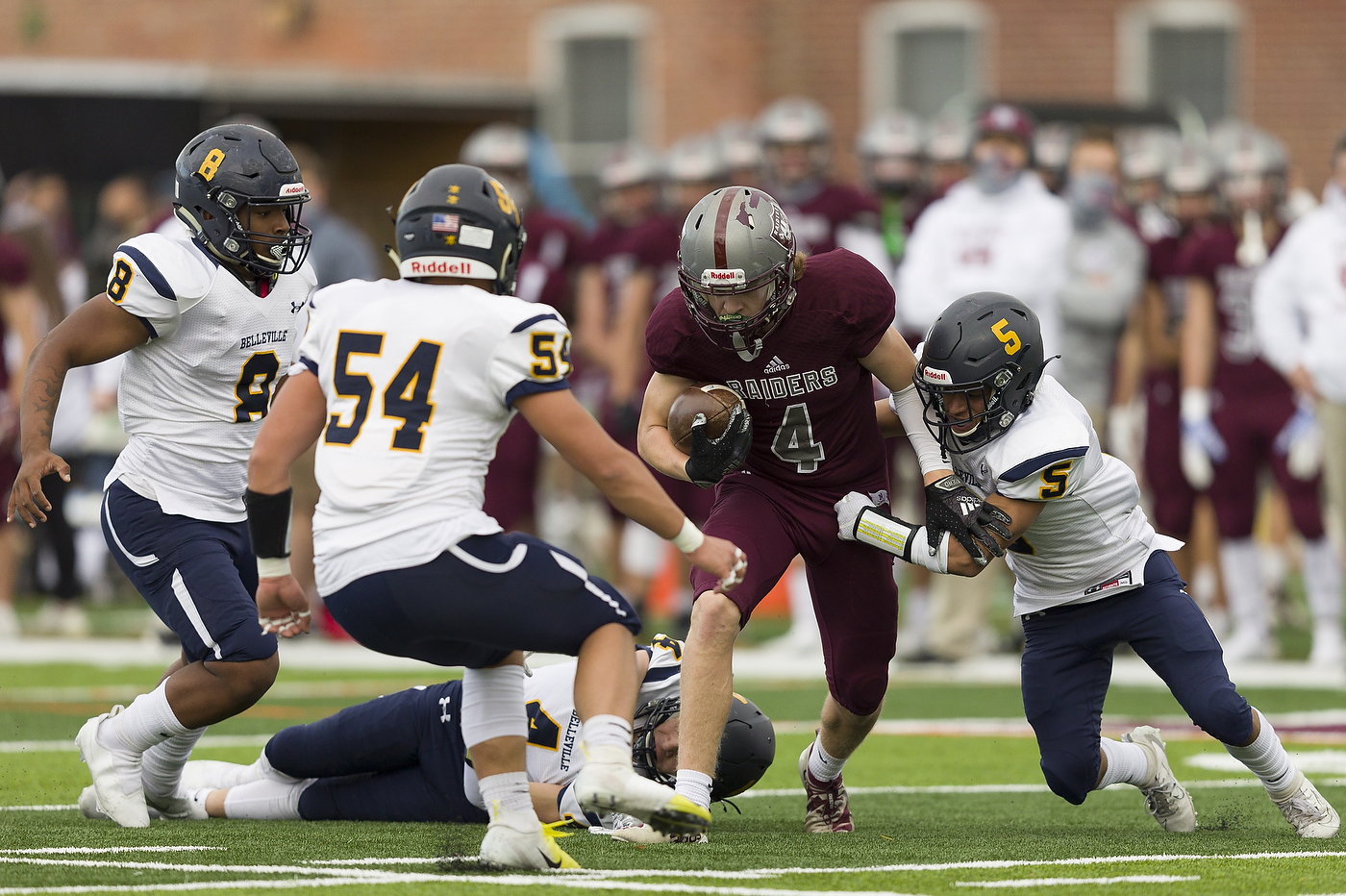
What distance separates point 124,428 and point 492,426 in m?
1.56

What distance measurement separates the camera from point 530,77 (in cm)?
1981

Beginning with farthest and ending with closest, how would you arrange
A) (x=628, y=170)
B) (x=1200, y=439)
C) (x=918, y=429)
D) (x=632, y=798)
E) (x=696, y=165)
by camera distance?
(x=628, y=170) < (x=696, y=165) < (x=1200, y=439) < (x=918, y=429) < (x=632, y=798)

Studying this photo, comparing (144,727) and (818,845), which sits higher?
(144,727)

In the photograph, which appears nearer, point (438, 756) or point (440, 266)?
point (440, 266)

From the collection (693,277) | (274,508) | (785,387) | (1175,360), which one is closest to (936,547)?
(785,387)

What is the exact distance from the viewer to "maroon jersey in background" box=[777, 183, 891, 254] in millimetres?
10125

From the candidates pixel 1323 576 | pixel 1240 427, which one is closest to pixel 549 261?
pixel 1240 427

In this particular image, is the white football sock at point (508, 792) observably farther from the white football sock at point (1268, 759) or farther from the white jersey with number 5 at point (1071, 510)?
the white football sock at point (1268, 759)

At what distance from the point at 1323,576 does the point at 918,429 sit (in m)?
5.18

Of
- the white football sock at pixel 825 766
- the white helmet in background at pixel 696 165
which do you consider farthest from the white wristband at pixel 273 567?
the white helmet in background at pixel 696 165

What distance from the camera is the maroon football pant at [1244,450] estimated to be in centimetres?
1019

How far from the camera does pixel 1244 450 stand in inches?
402

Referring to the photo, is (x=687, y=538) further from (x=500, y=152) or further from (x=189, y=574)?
(x=500, y=152)

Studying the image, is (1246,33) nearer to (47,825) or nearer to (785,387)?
(785,387)
